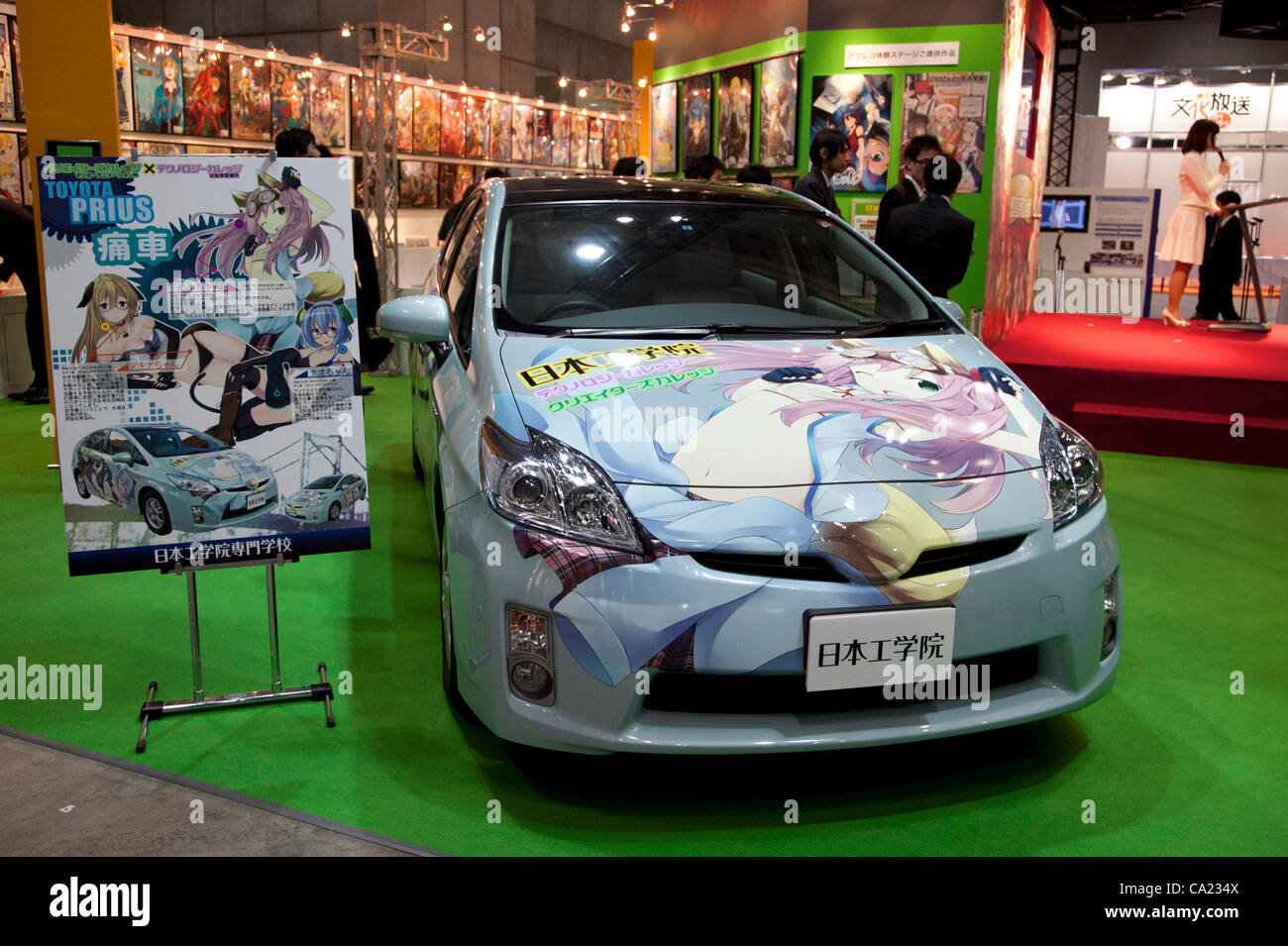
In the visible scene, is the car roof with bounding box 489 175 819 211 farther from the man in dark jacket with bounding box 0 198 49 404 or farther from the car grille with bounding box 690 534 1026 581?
the man in dark jacket with bounding box 0 198 49 404

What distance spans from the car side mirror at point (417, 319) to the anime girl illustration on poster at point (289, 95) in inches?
333

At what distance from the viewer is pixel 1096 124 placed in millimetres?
17625

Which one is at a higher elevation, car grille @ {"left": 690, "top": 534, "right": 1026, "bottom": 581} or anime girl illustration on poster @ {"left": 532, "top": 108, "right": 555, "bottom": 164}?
anime girl illustration on poster @ {"left": 532, "top": 108, "right": 555, "bottom": 164}

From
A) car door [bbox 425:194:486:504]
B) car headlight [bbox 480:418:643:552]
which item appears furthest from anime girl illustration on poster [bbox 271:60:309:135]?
car headlight [bbox 480:418:643:552]

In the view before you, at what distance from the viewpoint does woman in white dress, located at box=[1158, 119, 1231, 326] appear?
29.1ft

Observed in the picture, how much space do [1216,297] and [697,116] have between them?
18.5 ft

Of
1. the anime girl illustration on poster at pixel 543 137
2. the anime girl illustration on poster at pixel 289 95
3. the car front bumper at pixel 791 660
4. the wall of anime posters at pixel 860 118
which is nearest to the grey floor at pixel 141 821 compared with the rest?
the car front bumper at pixel 791 660

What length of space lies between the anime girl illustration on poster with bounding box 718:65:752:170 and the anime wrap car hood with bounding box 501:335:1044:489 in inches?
250

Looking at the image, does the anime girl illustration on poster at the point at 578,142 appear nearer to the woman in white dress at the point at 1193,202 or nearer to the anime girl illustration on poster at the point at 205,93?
the anime girl illustration on poster at the point at 205,93

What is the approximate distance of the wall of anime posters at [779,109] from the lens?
810 cm

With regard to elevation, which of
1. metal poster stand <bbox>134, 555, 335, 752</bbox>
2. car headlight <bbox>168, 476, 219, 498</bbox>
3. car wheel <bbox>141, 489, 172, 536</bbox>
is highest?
car headlight <bbox>168, 476, 219, 498</bbox>

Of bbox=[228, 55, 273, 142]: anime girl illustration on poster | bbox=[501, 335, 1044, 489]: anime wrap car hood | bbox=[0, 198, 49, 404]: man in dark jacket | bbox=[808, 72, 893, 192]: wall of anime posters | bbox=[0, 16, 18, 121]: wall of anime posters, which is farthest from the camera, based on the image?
bbox=[228, 55, 273, 142]: anime girl illustration on poster
